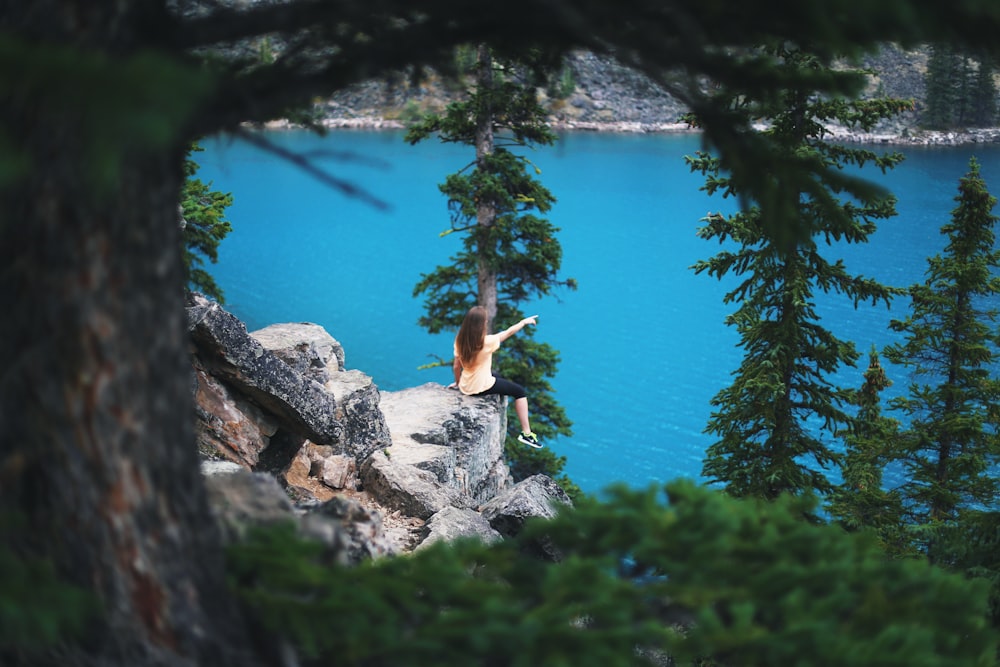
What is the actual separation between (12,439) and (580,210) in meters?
51.8

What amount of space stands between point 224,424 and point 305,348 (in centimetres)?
396

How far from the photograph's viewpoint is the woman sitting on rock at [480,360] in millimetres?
13586

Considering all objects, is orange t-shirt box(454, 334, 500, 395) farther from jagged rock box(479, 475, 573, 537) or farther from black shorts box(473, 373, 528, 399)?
jagged rock box(479, 475, 573, 537)

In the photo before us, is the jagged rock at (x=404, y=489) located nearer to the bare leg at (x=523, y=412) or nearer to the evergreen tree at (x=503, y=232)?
the bare leg at (x=523, y=412)

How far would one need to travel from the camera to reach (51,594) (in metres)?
2.80

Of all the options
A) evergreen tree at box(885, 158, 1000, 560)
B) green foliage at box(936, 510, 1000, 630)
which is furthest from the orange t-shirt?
green foliage at box(936, 510, 1000, 630)

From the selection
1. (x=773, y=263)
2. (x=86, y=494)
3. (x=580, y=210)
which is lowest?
(x=86, y=494)

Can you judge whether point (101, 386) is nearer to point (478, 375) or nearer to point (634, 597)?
point (634, 597)

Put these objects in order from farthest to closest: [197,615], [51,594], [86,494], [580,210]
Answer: [580,210], [197,615], [86,494], [51,594]

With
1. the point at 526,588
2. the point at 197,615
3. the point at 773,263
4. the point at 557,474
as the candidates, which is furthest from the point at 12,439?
the point at 557,474

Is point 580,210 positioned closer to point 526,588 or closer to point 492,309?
point 492,309

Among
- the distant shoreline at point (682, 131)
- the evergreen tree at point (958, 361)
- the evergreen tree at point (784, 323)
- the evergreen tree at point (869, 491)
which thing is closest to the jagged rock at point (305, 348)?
the evergreen tree at point (784, 323)

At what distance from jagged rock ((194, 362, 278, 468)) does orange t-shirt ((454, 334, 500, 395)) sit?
15.1 ft

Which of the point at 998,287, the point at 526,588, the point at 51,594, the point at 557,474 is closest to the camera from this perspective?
the point at 51,594
